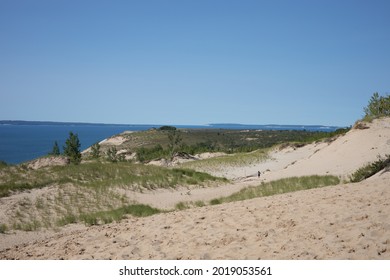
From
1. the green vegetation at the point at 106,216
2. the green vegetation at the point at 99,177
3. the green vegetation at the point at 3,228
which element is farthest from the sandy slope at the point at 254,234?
the green vegetation at the point at 99,177

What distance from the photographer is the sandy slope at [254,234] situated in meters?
7.31

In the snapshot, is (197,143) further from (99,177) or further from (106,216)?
(106,216)

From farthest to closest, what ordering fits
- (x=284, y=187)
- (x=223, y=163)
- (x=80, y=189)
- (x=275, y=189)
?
(x=223, y=163) < (x=80, y=189) < (x=284, y=187) < (x=275, y=189)

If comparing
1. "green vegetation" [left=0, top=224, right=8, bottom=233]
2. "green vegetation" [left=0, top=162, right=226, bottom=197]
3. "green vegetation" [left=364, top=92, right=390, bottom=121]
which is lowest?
"green vegetation" [left=0, top=224, right=8, bottom=233]

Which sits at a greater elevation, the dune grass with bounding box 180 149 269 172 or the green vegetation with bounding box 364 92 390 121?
the green vegetation with bounding box 364 92 390 121

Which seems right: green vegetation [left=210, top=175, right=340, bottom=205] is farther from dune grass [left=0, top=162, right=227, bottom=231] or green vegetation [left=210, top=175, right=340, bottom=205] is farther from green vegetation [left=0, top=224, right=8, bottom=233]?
green vegetation [left=0, top=224, right=8, bottom=233]

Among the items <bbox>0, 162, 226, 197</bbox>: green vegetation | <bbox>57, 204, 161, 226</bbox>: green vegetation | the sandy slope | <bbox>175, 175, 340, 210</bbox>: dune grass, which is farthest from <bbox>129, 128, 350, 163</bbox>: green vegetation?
the sandy slope

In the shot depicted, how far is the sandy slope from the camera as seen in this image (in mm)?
7309

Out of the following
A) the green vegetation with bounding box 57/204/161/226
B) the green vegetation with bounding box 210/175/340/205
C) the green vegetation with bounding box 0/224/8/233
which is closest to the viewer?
the green vegetation with bounding box 0/224/8/233

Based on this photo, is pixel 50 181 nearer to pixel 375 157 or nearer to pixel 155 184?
pixel 155 184

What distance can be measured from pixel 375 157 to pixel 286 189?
10.9 m

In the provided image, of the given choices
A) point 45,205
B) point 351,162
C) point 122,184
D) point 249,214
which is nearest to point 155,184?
point 122,184

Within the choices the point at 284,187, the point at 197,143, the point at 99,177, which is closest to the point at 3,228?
the point at 99,177

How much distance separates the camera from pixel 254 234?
8.69 m
